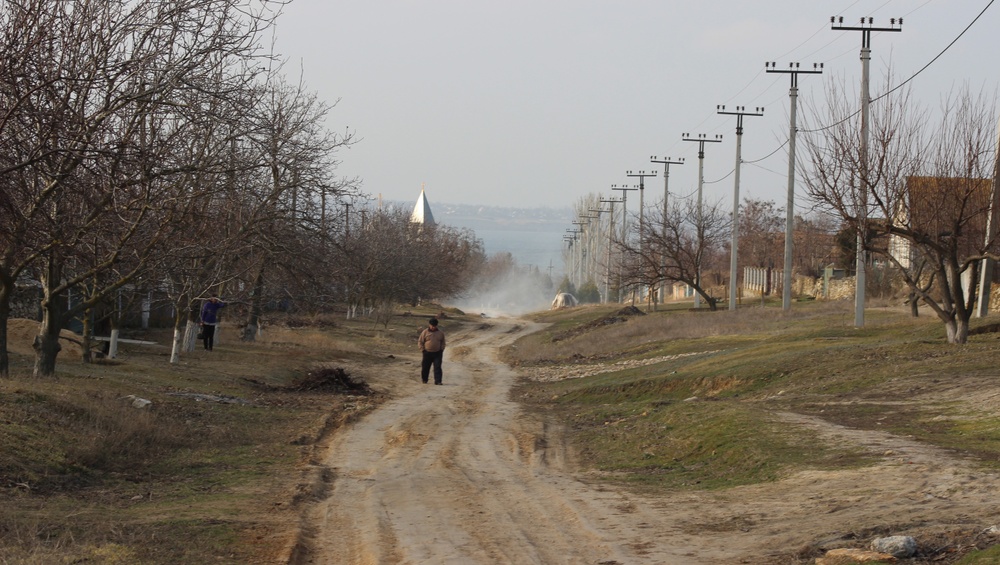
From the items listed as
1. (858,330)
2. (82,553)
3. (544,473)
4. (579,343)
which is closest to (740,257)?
(579,343)

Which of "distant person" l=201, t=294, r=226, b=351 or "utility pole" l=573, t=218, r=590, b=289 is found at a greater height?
"utility pole" l=573, t=218, r=590, b=289

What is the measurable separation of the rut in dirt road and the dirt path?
0.02 meters

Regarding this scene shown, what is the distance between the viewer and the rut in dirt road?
338 inches

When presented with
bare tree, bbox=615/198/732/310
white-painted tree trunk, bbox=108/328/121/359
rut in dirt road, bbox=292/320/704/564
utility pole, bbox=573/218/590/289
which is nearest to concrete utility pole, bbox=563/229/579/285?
utility pole, bbox=573/218/590/289

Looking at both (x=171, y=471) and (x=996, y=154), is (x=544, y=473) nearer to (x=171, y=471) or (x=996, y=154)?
(x=171, y=471)

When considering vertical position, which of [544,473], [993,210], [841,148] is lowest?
[544,473]

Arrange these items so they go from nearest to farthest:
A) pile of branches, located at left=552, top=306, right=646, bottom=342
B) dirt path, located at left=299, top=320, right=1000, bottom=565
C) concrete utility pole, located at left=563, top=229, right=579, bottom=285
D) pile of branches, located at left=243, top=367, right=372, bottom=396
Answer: dirt path, located at left=299, top=320, right=1000, bottom=565
pile of branches, located at left=243, top=367, right=372, bottom=396
pile of branches, located at left=552, top=306, right=646, bottom=342
concrete utility pole, located at left=563, top=229, right=579, bottom=285

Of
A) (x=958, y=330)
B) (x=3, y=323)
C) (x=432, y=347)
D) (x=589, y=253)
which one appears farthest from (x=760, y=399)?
(x=589, y=253)

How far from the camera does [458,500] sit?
35.7 feet

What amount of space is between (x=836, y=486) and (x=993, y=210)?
1301 cm

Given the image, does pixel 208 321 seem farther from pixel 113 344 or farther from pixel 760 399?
pixel 760 399

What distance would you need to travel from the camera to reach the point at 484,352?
43.1 meters

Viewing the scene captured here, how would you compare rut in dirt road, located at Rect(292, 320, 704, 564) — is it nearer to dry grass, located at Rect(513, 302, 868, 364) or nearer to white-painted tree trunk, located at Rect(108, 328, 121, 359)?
white-painted tree trunk, located at Rect(108, 328, 121, 359)

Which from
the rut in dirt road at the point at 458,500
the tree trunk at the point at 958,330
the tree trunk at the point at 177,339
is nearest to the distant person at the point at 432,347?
the tree trunk at the point at 177,339
